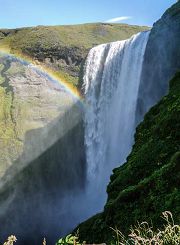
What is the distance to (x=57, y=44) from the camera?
9206 centimetres

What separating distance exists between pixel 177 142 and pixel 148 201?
3.09m

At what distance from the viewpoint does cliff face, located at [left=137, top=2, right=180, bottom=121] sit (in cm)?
4150

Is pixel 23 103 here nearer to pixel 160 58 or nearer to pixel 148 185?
pixel 160 58

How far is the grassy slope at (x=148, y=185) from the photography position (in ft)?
34.9

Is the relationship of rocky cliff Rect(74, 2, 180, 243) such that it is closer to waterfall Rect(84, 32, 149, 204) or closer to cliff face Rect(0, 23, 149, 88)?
waterfall Rect(84, 32, 149, 204)

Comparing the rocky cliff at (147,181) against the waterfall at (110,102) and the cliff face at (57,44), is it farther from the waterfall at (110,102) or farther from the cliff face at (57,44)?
the cliff face at (57,44)

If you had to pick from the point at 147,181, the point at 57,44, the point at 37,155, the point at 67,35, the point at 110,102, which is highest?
the point at 67,35

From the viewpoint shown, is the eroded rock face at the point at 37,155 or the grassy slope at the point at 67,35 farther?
the grassy slope at the point at 67,35

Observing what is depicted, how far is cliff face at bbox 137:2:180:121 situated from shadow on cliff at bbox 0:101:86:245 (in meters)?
19.7

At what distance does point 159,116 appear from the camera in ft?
58.0

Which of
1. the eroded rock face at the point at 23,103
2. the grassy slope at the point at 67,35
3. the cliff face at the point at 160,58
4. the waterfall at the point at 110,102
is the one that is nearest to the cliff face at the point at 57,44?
the grassy slope at the point at 67,35

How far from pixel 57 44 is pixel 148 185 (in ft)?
271

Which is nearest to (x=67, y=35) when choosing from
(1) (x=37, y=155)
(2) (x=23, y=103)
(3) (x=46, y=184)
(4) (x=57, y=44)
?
(4) (x=57, y=44)

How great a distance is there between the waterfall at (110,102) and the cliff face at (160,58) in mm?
1586
